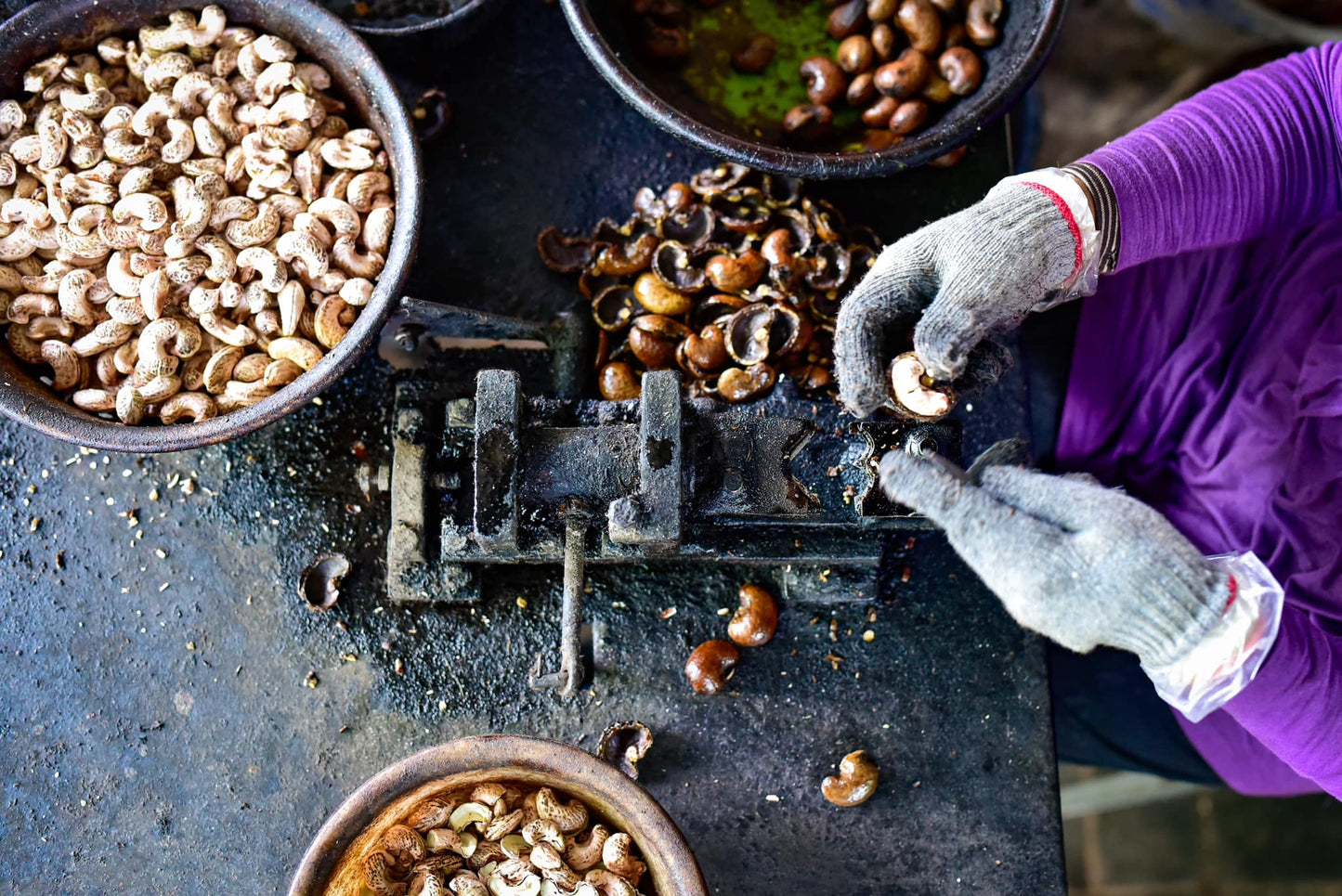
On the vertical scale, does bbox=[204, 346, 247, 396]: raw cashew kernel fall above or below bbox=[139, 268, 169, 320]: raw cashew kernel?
below

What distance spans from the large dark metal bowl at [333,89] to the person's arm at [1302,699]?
134cm

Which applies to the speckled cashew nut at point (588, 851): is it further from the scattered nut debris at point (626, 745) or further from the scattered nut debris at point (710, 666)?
the scattered nut debris at point (710, 666)

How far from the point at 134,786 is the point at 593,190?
1297 millimetres

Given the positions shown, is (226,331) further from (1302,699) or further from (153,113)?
(1302,699)

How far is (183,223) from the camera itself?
5.01 feet

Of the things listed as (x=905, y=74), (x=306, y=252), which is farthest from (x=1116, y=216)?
(x=306, y=252)

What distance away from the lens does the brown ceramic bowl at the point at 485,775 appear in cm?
128

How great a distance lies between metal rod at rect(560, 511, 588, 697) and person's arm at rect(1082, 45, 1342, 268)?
2.99 ft

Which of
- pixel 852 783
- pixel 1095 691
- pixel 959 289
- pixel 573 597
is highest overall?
pixel 959 289

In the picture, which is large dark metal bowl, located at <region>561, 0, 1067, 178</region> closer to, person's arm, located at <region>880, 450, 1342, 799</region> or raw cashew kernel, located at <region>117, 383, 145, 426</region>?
person's arm, located at <region>880, 450, 1342, 799</region>

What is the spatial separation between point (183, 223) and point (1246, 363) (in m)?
1.72

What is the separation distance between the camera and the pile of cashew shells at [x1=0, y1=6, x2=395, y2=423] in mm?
1510

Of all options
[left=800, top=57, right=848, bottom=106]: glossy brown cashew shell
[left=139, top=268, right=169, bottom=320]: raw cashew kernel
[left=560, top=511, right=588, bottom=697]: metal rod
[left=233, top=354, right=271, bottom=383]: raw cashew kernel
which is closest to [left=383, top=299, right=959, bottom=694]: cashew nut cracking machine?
[left=560, top=511, right=588, bottom=697]: metal rod

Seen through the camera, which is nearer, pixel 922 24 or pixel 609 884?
pixel 609 884
